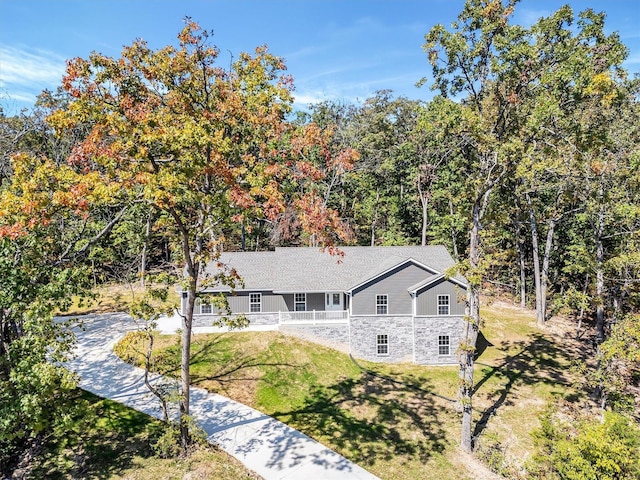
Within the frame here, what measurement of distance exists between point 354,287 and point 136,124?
1702 cm

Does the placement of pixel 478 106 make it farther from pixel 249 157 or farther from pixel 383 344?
pixel 383 344

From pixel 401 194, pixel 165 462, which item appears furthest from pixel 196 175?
pixel 401 194

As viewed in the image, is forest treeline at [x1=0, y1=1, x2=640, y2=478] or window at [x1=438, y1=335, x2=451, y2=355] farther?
window at [x1=438, y1=335, x2=451, y2=355]

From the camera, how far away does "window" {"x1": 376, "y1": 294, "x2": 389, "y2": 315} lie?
25359mm

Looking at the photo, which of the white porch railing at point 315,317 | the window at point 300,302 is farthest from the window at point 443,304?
the window at point 300,302

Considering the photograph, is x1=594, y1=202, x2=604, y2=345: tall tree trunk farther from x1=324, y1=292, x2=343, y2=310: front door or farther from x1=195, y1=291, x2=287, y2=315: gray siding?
x1=195, y1=291, x2=287, y2=315: gray siding

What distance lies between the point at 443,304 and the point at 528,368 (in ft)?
22.7

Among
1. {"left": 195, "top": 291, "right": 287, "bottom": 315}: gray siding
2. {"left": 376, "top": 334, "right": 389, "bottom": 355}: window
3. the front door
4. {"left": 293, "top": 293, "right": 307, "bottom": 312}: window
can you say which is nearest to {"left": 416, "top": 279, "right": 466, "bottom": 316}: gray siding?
{"left": 376, "top": 334, "right": 389, "bottom": 355}: window

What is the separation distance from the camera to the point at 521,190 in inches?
1085

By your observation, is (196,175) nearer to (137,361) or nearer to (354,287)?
(137,361)

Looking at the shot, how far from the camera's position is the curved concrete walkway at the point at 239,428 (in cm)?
1384

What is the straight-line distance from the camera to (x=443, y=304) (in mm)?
25062

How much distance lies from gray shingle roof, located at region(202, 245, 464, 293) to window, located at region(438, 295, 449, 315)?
163 centimetres

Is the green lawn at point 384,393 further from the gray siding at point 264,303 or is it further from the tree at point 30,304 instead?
the tree at point 30,304
